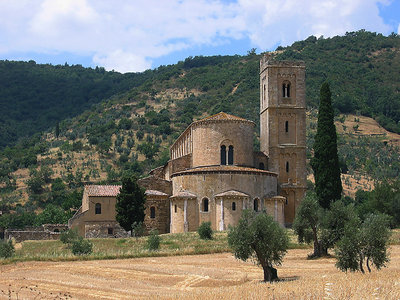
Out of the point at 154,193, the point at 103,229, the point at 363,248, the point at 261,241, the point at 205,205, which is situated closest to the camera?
the point at 363,248

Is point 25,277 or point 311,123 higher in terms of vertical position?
point 311,123

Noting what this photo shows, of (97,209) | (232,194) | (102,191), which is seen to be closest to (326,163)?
(232,194)

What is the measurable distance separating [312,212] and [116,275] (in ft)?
48.1

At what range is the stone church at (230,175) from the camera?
51812 millimetres

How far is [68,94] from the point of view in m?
191

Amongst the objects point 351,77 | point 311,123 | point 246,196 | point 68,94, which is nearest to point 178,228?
point 246,196

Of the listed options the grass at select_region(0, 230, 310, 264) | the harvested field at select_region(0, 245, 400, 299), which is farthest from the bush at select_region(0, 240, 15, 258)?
the harvested field at select_region(0, 245, 400, 299)

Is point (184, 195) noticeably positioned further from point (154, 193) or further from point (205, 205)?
point (154, 193)

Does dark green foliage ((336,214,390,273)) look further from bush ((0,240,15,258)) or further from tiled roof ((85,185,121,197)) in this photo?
tiled roof ((85,185,121,197))

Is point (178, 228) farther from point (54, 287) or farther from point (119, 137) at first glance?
point (119, 137)

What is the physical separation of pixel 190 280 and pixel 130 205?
2365 cm

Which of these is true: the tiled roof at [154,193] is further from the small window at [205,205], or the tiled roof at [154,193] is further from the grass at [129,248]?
the grass at [129,248]

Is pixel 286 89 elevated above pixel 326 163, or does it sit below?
above

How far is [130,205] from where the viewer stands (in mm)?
52094
